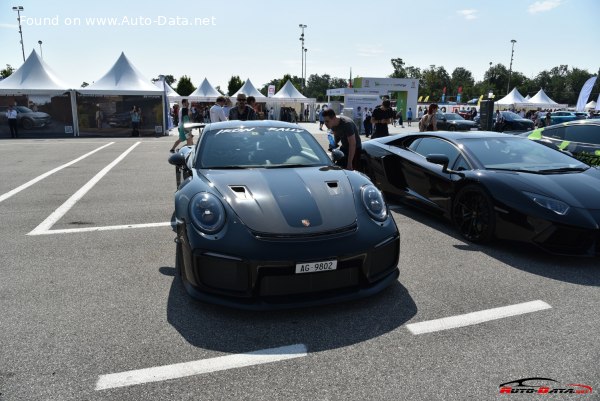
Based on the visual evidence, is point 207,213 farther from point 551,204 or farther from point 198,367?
point 551,204

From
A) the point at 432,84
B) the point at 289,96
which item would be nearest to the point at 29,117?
the point at 289,96

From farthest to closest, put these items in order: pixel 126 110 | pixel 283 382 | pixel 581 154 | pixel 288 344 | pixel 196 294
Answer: pixel 126 110 < pixel 581 154 < pixel 196 294 < pixel 288 344 < pixel 283 382

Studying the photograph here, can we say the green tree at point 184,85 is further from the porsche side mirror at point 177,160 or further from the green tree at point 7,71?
the porsche side mirror at point 177,160

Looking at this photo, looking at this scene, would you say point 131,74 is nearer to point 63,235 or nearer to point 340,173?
point 63,235

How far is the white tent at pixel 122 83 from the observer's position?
853 inches

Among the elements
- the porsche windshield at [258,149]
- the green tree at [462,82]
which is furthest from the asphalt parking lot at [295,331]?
the green tree at [462,82]

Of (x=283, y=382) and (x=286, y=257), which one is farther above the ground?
(x=286, y=257)

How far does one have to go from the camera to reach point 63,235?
16.3ft

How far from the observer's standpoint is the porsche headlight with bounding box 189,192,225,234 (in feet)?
9.93

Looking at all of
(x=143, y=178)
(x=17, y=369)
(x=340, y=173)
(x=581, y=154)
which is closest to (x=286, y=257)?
(x=340, y=173)

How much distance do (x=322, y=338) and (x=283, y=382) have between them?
52 centimetres

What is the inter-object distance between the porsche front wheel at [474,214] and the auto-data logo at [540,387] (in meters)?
2.30

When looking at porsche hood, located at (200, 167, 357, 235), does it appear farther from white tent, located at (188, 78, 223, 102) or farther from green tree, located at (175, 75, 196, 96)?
green tree, located at (175, 75, 196, 96)

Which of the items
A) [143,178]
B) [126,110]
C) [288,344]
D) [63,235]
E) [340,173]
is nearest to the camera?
[288,344]
